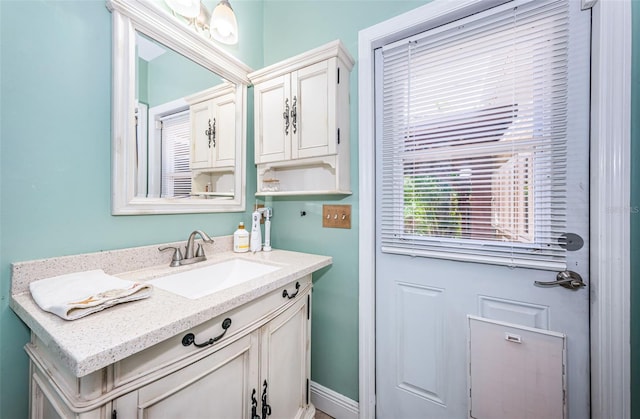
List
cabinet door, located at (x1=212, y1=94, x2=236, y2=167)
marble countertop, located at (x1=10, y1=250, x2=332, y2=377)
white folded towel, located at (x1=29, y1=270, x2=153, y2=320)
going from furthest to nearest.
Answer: cabinet door, located at (x1=212, y1=94, x2=236, y2=167), white folded towel, located at (x1=29, y1=270, x2=153, y2=320), marble countertop, located at (x1=10, y1=250, x2=332, y2=377)

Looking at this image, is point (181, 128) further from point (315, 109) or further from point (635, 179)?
point (635, 179)

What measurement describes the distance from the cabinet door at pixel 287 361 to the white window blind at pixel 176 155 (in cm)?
81

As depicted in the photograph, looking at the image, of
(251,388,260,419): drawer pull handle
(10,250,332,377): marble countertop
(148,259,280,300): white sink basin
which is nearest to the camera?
(10,250,332,377): marble countertop

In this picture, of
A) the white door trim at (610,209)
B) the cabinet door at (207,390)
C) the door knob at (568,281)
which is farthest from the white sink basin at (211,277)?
the white door trim at (610,209)

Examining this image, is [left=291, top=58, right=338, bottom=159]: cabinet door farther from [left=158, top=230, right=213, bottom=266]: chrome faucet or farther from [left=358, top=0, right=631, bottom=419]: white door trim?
[left=358, top=0, right=631, bottom=419]: white door trim

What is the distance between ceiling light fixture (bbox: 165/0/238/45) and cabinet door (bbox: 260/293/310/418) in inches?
58.1

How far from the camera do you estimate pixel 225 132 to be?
1.44 meters

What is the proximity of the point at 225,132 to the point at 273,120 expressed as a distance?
11.6 inches

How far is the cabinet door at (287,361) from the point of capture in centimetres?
98

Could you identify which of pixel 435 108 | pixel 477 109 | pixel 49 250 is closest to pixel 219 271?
pixel 49 250

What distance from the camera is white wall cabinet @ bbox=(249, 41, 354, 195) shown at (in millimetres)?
Result: 1246

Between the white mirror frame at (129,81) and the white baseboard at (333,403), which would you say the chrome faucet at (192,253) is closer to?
the white mirror frame at (129,81)

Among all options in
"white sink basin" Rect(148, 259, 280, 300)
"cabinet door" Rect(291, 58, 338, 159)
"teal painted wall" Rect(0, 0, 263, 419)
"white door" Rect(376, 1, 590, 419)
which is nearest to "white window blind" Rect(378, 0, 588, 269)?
"white door" Rect(376, 1, 590, 419)

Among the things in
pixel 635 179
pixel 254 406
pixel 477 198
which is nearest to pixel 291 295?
pixel 254 406
